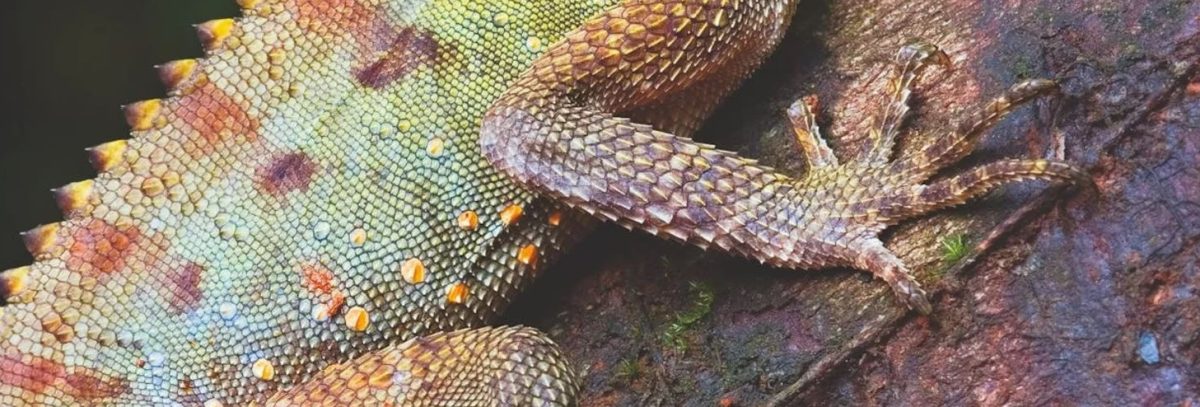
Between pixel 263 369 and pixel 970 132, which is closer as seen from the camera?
pixel 970 132

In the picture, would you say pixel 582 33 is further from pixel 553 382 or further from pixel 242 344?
pixel 242 344

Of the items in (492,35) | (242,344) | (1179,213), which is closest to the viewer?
(1179,213)

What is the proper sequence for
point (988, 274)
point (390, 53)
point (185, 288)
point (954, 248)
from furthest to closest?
1. point (390, 53)
2. point (185, 288)
3. point (954, 248)
4. point (988, 274)

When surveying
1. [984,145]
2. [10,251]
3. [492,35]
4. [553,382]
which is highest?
[984,145]

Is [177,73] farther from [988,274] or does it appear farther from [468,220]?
[988,274]

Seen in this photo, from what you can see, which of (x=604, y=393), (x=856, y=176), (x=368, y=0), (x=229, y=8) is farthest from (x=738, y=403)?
(x=229, y=8)

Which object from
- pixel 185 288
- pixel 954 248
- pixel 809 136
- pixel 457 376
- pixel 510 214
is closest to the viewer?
pixel 954 248

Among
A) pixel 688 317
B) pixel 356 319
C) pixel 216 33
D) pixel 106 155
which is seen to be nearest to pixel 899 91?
pixel 688 317
